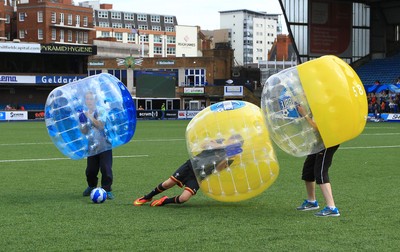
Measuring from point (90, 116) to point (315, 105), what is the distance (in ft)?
10.8

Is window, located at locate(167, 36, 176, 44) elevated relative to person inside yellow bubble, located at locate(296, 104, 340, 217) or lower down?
elevated

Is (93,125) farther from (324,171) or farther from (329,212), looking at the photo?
(329,212)

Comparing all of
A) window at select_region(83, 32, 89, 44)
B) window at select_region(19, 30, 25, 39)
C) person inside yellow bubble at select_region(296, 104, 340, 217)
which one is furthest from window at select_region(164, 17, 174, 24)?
person inside yellow bubble at select_region(296, 104, 340, 217)

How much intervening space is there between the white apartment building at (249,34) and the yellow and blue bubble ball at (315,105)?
166 m

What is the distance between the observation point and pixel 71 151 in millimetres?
9844

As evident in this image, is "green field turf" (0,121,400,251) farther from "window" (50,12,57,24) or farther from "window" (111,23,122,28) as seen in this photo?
"window" (111,23,122,28)

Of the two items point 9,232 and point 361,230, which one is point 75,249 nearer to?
point 9,232

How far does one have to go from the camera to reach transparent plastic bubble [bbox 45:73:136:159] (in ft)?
31.6

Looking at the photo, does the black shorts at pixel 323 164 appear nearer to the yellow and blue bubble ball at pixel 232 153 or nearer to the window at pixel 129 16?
the yellow and blue bubble ball at pixel 232 153

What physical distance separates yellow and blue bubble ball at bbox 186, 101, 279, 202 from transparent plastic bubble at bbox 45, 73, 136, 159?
1.37 m

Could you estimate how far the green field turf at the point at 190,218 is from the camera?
676cm

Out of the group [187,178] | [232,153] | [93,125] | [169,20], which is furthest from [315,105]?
[169,20]

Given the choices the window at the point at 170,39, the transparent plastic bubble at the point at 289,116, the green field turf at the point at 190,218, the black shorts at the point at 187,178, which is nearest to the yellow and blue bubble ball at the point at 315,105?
the transparent plastic bubble at the point at 289,116

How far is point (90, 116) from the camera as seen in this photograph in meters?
9.60
